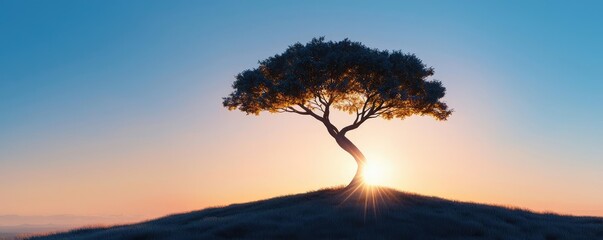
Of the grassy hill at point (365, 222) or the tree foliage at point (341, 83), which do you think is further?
the tree foliage at point (341, 83)

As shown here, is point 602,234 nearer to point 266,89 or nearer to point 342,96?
point 342,96

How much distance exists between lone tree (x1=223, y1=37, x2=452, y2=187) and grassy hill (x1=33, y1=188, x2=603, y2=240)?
19.7 ft

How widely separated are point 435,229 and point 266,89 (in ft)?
68.5

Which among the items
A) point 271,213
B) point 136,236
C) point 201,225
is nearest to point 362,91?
point 271,213

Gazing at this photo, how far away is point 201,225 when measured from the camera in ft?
124

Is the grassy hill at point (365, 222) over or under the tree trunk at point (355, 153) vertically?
under

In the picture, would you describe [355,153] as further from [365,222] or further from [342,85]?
[365,222]

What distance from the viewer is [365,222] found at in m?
36.2

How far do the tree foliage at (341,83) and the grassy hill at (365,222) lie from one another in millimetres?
7994

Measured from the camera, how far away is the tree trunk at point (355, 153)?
159ft

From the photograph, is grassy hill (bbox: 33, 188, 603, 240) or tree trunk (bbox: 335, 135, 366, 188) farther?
tree trunk (bbox: 335, 135, 366, 188)

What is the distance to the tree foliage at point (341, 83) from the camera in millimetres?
48125

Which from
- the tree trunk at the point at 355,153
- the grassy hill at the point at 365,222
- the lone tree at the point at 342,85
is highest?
the lone tree at the point at 342,85

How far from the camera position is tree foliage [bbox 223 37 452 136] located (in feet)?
158
